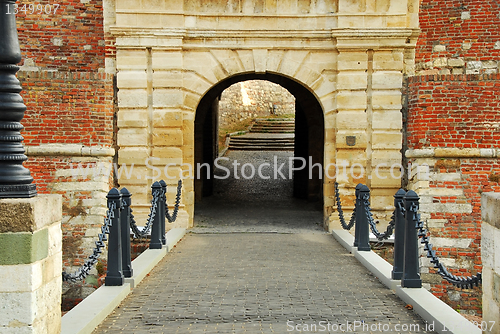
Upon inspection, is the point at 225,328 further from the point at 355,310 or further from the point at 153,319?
the point at 355,310

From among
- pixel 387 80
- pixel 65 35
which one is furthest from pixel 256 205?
pixel 65 35

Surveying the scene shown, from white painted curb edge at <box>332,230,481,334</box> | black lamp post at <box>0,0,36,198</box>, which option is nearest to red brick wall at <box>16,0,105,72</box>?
white painted curb edge at <box>332,230,481,334</box>

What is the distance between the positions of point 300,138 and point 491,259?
13.6 m

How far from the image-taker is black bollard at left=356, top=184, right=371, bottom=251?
327 inches

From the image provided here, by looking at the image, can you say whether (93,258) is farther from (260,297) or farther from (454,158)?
(454,158)

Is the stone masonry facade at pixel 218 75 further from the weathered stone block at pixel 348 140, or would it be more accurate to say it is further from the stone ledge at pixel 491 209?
the stone ledge at pixel 491 209

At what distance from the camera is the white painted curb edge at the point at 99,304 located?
464 centimetres

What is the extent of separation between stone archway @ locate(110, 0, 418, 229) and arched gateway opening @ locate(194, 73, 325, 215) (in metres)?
3.09

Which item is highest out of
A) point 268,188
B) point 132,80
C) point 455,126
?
point 132,80

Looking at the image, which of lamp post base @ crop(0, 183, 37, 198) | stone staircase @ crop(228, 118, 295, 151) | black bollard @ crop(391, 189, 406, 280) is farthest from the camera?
stone staircase @ crop(228, 118, 295, 151)

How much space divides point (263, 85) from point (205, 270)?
27398mm

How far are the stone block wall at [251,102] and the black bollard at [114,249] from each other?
81.9 ft

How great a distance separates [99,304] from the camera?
527cm

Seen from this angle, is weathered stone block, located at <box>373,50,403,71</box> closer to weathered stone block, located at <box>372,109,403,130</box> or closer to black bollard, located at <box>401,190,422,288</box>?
weathered stone block, located at <box>372,109,403,130</box>
